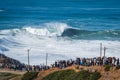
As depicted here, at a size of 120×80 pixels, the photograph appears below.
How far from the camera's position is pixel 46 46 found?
75062 millimetres

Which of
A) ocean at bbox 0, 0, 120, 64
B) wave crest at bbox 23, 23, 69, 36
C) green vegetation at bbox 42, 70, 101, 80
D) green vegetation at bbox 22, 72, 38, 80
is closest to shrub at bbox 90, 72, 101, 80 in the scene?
green vegetation at bbox 42, 70, 101, 80

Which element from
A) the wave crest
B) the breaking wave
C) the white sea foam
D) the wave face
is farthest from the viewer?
the wave crest

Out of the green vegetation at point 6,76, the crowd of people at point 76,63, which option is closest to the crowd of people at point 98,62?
the crowd of people at point 76,63

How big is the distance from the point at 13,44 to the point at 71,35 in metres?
17.4

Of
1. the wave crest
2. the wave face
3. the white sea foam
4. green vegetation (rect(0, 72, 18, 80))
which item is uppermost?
the wave crest

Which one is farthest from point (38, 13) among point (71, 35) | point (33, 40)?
point (33, 40)

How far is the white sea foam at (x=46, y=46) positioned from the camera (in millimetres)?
66312

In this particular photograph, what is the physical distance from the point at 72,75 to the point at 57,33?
52.0 metres

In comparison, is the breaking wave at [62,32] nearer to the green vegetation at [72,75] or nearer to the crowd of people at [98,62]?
the crowd of people at [98,62]

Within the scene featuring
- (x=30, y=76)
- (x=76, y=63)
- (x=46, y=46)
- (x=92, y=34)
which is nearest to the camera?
(x=30, y=76)

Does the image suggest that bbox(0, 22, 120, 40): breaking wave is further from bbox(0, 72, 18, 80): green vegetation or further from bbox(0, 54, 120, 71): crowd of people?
bbox(0, 72, 18, 80): green vegetation

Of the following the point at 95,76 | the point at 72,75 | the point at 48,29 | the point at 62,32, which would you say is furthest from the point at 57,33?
the point at 95,76

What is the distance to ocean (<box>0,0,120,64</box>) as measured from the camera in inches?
2702

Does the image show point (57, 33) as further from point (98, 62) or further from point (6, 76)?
point (98, 62)
